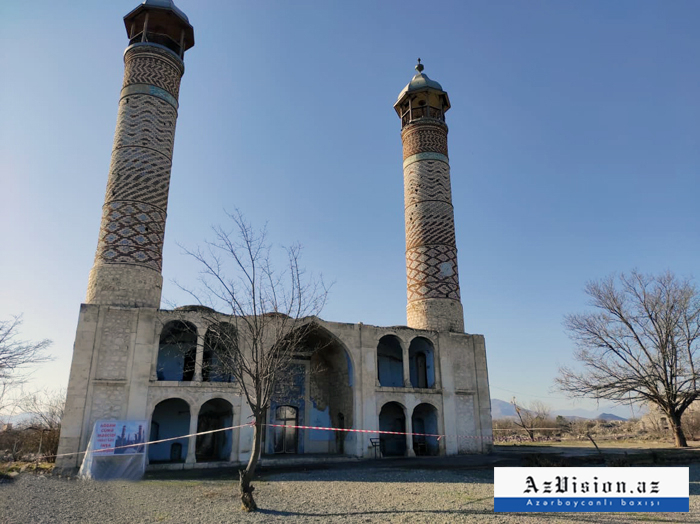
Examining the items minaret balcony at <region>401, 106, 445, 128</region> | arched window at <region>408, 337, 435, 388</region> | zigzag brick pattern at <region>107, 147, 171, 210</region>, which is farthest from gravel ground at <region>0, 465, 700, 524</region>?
minaret balcony at <region>401, 106, 445, 128</region>

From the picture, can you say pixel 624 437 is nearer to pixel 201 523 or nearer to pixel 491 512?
pixel 491 512

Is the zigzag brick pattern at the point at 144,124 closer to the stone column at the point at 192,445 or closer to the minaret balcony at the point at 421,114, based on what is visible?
the stone column at the point at 192,445

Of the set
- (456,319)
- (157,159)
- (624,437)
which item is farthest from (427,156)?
(624,437)

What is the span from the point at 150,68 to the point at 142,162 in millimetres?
4051

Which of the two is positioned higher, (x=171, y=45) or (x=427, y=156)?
(x=171, y=45)

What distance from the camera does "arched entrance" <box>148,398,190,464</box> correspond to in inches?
653

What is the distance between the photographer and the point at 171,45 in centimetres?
2086

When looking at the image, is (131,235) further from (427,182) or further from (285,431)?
(427,182)

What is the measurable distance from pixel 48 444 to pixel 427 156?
1845cm

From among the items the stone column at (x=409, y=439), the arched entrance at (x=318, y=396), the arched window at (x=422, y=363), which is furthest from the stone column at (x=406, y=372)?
the arched entrance at (x=318, y=396)

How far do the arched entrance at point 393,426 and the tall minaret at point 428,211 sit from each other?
3494 millimetres

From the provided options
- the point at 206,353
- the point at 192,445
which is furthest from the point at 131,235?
the point at 192,445

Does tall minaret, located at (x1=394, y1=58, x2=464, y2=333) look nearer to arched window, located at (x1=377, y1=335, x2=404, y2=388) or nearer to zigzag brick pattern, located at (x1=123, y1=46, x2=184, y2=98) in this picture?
arched window, located at (x1=377, y1=335, x2=404, y2=388)

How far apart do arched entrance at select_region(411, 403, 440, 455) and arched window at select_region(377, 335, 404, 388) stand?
155 cm
